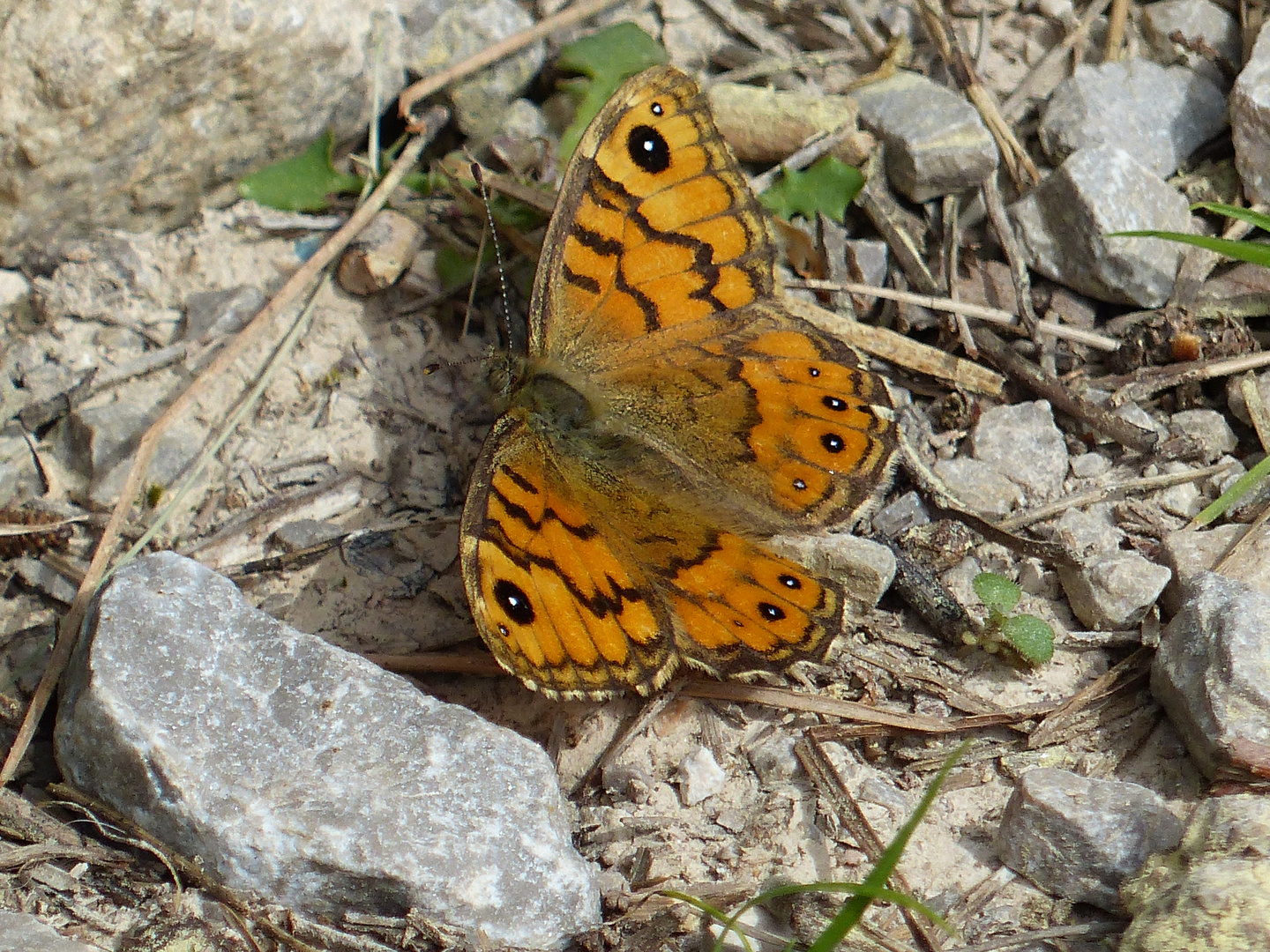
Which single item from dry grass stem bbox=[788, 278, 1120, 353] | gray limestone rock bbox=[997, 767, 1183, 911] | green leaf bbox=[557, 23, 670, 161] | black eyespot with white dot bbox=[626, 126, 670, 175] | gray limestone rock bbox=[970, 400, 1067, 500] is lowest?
gray limestone rock bbox=[997, 767, 1183, 911]

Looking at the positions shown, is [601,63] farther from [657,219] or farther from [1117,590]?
[1117,590]

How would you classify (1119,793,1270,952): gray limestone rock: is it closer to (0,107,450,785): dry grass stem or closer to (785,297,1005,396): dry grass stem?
(785,297,1005,396): dry grass stem

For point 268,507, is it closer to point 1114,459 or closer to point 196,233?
point 196,233

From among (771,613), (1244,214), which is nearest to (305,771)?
(771,613)

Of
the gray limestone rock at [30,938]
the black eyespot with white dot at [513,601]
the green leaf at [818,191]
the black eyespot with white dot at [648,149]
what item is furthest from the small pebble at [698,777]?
the green leaf at [818,191]

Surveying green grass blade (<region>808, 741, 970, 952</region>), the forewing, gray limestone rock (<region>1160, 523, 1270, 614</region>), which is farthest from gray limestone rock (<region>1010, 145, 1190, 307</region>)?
green grass blade (<region>808, 741, 970, 952</region>)

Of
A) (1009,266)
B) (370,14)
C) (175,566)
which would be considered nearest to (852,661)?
(1009,266)

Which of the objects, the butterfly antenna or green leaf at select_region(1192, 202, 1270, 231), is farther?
the butterfly antenna

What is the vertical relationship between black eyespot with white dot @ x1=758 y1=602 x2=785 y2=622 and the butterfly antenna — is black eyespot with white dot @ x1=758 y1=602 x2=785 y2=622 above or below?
below
